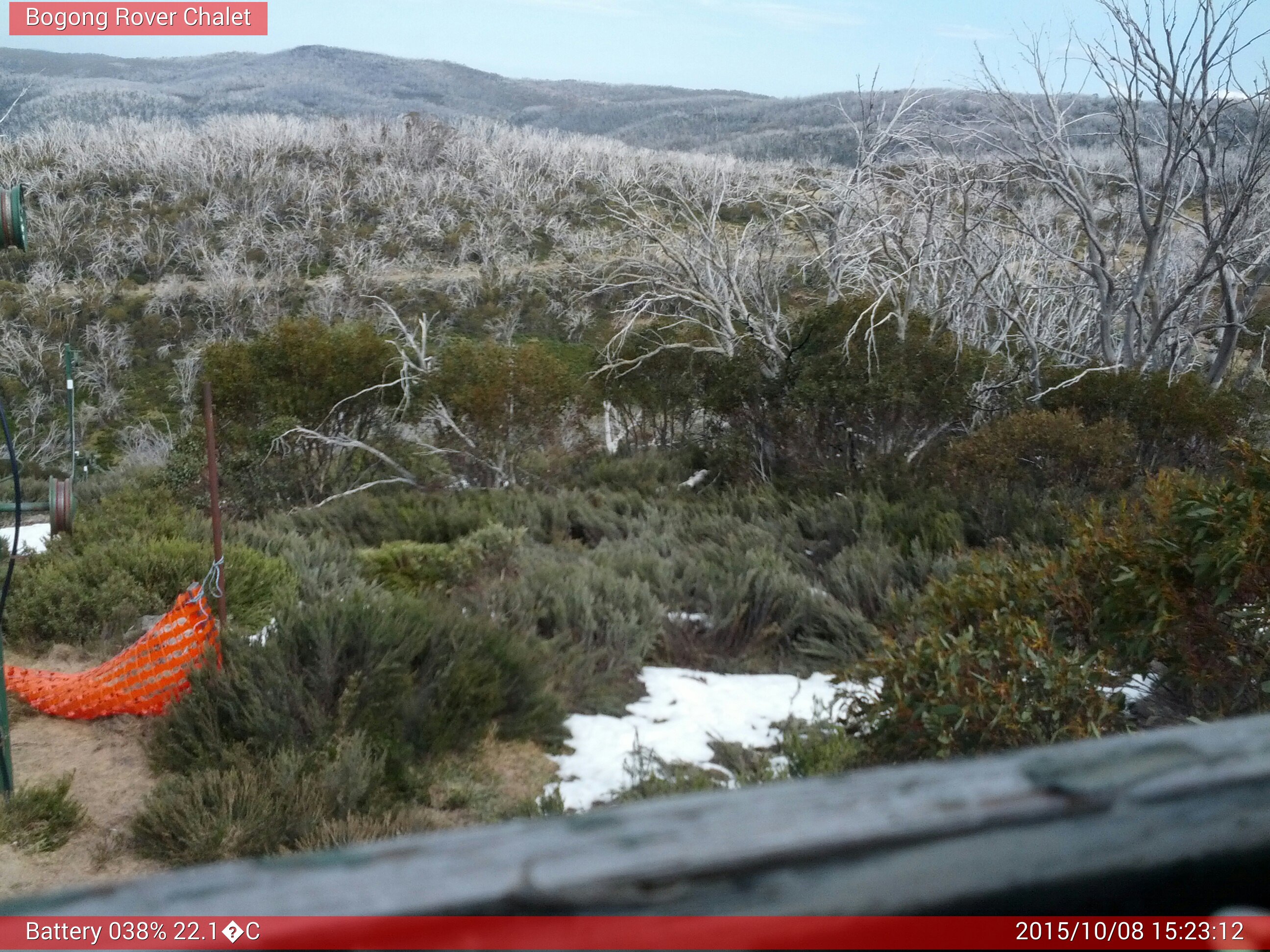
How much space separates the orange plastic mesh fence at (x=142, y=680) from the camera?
4.82 metres

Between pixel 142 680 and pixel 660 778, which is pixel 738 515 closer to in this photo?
pixel 660 778

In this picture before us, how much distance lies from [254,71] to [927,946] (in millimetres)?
80362

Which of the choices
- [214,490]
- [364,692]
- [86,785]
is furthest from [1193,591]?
[86,785]

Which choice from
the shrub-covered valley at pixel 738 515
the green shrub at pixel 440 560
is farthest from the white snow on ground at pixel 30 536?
the green shrub at pixel 440 560

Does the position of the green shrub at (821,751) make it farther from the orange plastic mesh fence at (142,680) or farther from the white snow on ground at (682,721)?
the orange plastic mesh fence at (142,680)

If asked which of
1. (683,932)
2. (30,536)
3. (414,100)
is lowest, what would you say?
(30,536)

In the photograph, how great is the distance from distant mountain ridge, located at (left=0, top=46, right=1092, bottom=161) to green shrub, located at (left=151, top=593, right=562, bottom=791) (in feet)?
122

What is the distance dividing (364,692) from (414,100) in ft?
235

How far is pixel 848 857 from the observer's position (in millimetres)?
521

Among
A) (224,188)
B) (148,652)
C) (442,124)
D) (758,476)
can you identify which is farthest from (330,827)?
(442,124)

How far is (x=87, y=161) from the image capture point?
33969 mm

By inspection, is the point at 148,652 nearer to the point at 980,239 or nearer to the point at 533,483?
the point at 533,483

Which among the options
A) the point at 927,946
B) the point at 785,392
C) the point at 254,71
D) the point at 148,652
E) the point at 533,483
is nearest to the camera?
the point at 927,946

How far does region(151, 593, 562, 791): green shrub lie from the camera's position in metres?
4.34
